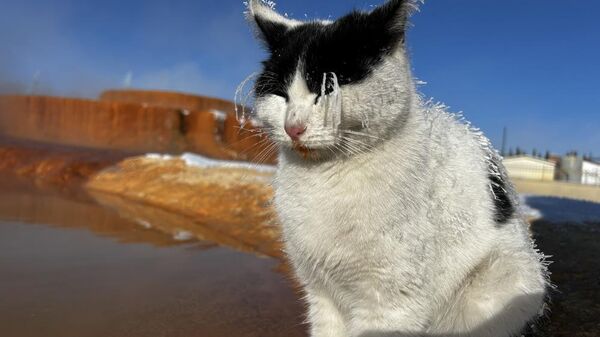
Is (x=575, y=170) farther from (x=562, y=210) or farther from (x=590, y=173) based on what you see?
(x=562, y=210)

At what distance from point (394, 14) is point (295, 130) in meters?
0.62

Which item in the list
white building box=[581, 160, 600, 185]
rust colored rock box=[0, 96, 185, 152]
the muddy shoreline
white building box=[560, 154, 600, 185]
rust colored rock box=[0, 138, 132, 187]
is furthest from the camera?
rust colored rock box=[0, 96, 185, 152]

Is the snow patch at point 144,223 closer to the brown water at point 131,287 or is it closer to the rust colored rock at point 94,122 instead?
the brown water at point 131,287

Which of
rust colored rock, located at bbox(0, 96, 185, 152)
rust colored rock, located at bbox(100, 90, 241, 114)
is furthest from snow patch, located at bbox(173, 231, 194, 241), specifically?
rust colored rock, located at bbox(100, 90, 241, 114)

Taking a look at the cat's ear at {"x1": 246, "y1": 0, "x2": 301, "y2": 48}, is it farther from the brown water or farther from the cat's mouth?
the brown water

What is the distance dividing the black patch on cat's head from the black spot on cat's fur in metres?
0.84

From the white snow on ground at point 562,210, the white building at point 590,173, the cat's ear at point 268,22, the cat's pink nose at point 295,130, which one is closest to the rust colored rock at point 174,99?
the white building at point 590,173

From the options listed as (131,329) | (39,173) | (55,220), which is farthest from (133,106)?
(131,329)

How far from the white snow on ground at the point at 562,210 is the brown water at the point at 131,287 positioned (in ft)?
10.1

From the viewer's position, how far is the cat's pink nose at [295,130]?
1.49 metres

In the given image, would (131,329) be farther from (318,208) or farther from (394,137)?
(394,137)

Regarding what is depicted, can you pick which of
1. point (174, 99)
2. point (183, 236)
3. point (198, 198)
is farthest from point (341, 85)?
point (174, 99)

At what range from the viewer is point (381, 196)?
1662 mm

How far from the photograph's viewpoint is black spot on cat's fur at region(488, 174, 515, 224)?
192 cm
